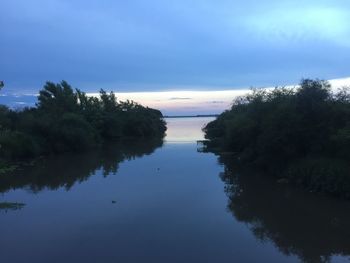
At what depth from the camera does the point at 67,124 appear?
179ft

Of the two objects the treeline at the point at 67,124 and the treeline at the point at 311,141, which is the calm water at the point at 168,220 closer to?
the treeline at the point at 311,141

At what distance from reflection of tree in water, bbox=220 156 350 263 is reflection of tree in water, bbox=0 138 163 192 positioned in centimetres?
1150

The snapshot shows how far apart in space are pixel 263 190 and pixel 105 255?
14.1 metres

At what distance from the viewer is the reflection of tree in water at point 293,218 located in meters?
15.7

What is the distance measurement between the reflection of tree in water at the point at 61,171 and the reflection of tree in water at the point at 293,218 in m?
11.5

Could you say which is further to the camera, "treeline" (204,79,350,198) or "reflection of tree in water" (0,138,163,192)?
"reflection of tree in water" (0,138,163,192)

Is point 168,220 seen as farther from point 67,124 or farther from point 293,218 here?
point 67,124

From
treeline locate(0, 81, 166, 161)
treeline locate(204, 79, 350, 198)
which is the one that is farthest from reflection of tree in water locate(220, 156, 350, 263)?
treeline locate(0, 81, 166, 161)

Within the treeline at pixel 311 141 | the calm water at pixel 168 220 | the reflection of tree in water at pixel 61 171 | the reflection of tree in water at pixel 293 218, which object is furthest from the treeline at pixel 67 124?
the treeline at pixel 311 141

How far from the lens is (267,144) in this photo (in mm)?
30109

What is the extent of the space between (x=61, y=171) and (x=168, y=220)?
63.6 ft

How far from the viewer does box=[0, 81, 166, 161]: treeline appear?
43.5 m

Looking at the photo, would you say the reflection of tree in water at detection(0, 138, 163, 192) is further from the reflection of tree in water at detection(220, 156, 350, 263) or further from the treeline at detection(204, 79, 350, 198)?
the treeline at detection(204, 79, 350, 198)

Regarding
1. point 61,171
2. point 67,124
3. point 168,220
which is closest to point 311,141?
point 168,220
